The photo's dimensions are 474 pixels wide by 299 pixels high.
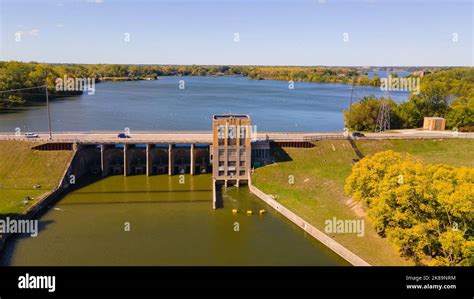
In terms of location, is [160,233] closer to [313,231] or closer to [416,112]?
[313,231]

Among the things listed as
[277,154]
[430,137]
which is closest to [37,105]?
[277,154]

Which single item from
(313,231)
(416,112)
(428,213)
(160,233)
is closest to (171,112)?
(416,112)

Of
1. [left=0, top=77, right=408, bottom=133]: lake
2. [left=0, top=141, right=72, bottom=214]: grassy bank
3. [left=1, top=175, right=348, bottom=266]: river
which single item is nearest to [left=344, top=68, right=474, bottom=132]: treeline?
[left=0, top=77, right=408, bottom=133]: lake

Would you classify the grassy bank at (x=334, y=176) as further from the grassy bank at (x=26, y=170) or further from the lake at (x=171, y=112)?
the grassy bank at (x=26, y=170)

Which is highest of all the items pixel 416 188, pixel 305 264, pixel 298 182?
pixel 416 188

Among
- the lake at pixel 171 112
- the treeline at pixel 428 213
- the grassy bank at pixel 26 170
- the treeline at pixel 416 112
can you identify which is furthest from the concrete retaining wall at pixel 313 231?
the treeline at pixel 416 112

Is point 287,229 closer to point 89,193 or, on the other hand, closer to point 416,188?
point 416,188
